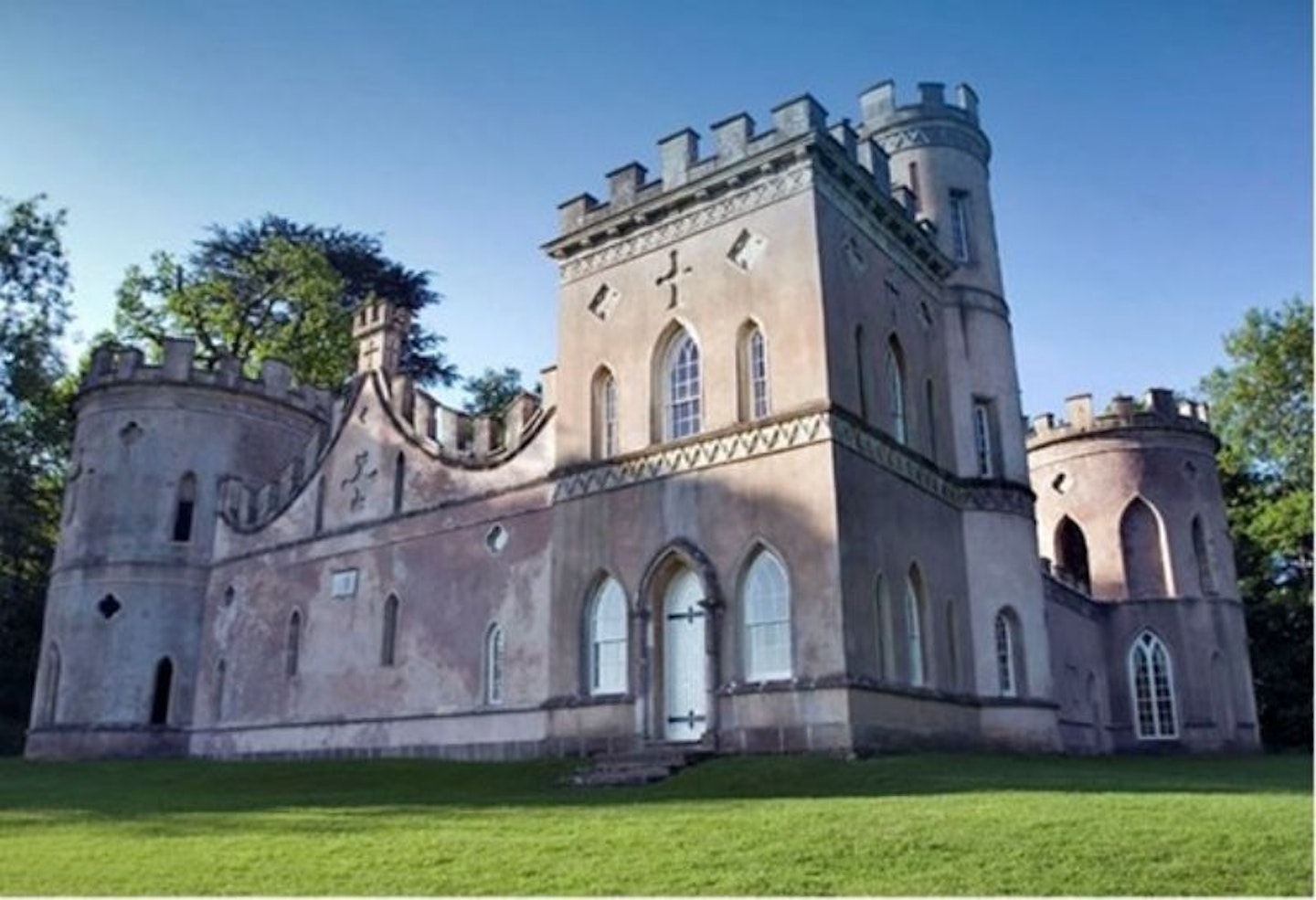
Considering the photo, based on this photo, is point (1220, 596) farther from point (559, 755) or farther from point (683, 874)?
point (683, 874)

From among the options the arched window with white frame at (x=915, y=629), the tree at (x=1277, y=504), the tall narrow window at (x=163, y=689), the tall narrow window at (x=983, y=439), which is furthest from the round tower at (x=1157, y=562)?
the tall narrow window at (x=163, y=689)

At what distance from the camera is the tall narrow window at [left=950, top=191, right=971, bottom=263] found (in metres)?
25.5

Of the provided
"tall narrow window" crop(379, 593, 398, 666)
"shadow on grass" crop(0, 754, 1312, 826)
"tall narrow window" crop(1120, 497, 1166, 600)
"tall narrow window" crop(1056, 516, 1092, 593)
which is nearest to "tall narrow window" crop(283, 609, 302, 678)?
"tall narrow window" crop(379, 593, 398, 666)

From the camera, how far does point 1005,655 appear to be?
2231 cm

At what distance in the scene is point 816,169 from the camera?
20.2 meters

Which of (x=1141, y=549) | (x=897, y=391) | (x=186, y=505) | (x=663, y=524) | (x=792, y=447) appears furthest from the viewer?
(x=1141, y=549)

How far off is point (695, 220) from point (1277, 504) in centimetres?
2643

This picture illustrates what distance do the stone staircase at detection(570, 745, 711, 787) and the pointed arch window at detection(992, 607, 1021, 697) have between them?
274 inches

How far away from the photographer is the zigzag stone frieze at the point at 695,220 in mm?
20359

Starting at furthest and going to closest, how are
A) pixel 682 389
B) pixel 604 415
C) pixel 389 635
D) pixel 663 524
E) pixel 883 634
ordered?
1. pixel 389 635
2. pixel 604 415
3. pixel 682 389
4. pixel 663 524
5. pixel 883 634

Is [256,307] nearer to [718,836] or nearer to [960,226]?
[960,226]

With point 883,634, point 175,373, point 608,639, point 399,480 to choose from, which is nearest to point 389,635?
point 399,480

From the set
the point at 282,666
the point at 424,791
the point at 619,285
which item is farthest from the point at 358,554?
the point at 424,791

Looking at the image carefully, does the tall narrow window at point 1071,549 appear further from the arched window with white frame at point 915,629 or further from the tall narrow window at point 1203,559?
the arched window with white frame at point 915,629
